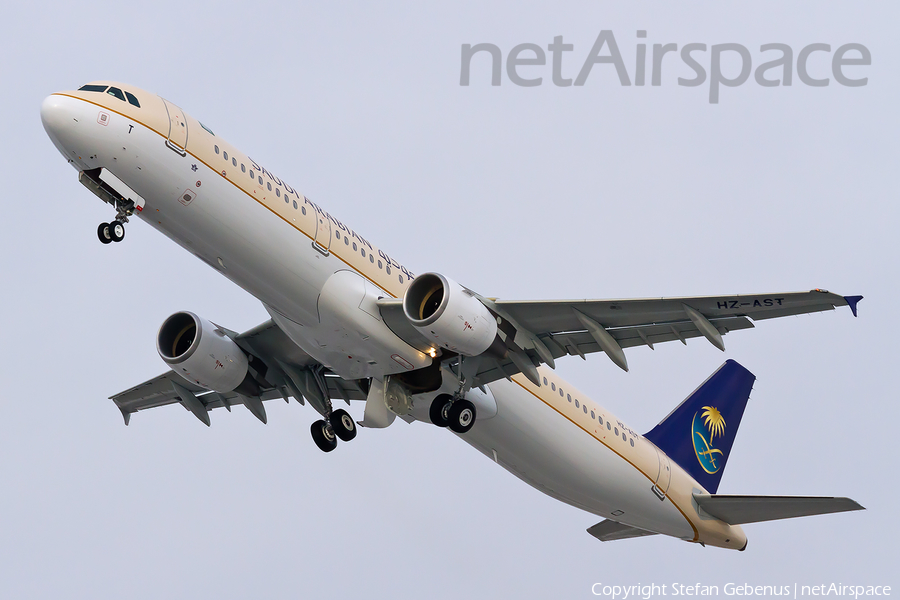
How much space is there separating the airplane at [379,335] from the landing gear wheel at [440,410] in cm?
5

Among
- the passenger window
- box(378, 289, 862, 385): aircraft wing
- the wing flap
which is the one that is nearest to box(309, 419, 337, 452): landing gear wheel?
box(378, 289, 862, 385): aircraft wing

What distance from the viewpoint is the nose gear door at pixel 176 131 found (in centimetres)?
2047

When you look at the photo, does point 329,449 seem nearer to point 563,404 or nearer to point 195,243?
point 563,404

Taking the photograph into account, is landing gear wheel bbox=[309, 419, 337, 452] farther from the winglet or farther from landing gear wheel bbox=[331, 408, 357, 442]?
the winglet

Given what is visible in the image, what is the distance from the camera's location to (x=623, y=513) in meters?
27.8

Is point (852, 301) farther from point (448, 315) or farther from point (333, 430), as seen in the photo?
point (333, 430)

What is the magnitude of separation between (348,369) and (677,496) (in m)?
10.6

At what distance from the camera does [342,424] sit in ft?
86.9

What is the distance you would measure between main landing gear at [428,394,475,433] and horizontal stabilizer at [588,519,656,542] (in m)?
8.61

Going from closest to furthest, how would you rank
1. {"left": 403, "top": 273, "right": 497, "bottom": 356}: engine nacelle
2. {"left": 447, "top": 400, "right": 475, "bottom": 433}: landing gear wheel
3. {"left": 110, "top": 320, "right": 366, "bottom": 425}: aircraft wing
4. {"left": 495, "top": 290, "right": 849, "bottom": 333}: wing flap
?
{"left": 495, "top": 290, "right": 849, "bottom": 333}: wing flap → {"left": 403, "top": 273, "right": 497, "bottom": 356}: engine nacelle → {"left": 447, "top": 400, "right": 475, "bottom": 433}: landing gear wheel → {"left": 110, "top": 320, "right": 366, "bottom": 425}: aircraft wing

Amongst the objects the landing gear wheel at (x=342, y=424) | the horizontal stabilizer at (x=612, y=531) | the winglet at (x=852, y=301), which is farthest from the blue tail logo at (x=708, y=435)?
the winglet at (x=852, y=301)

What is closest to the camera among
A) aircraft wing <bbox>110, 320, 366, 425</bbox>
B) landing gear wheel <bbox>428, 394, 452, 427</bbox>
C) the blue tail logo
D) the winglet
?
the winglet

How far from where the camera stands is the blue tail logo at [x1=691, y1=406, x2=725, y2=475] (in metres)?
30.3

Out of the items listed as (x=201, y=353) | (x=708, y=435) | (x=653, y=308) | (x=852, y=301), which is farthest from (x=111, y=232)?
(x=708, y=435)
